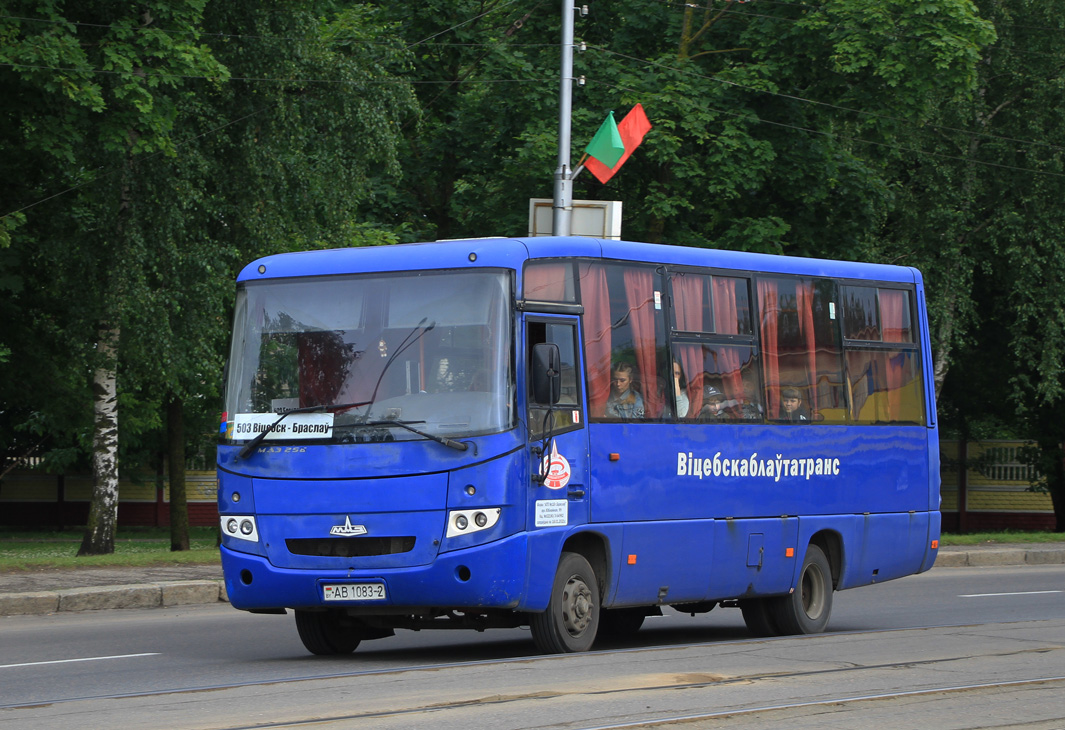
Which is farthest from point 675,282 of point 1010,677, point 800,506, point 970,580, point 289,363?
point 970,580

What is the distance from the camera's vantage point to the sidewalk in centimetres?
1533

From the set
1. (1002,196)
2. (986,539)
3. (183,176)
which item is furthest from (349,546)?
(1002,196)

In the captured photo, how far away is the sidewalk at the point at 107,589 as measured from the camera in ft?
50.3

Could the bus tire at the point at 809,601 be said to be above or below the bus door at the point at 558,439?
below

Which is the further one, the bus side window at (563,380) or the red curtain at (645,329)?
the red curtain at (645,329)

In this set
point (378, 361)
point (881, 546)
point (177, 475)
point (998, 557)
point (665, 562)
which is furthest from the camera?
point (177, 475)

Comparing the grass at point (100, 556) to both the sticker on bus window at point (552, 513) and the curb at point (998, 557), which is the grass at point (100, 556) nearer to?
the sticker on bus window at point (552, 513)

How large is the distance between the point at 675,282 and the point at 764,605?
3.20 metres

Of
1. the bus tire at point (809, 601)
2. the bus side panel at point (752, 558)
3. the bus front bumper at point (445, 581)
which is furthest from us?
the bus tire at point (809, 601)

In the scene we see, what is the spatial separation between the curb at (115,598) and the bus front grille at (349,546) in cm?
459

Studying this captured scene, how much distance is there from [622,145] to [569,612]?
12406 mm

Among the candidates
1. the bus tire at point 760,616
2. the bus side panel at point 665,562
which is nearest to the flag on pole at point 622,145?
the bus tire at point 760,616

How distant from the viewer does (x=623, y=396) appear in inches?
443

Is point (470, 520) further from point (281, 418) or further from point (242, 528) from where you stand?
point (242, 528)
